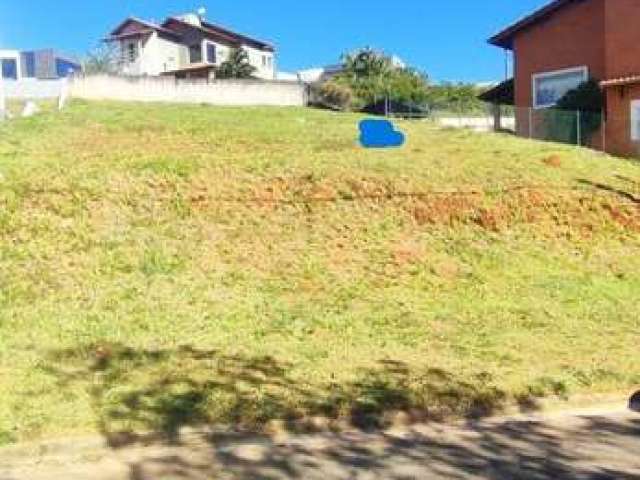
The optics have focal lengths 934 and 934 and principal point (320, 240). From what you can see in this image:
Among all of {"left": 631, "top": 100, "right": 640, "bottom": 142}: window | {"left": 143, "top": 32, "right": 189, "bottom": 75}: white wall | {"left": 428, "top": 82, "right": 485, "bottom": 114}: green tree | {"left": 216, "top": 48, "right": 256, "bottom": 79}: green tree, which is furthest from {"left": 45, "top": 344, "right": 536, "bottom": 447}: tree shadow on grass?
{"left": 143, "top": 32, "right": 189, "bottom": 75}: white wall

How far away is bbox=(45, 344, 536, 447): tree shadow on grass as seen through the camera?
6.23 metres

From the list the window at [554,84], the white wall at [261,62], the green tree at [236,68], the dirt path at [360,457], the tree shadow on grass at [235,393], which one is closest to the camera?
the dirt path at [360,457]

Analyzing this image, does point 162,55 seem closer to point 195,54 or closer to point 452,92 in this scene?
point 195,54

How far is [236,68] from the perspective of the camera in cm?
5834

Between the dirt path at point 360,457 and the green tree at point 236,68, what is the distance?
2084 inches

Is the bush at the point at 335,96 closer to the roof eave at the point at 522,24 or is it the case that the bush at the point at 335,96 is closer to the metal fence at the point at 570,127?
the roof eave at the point at 522,24

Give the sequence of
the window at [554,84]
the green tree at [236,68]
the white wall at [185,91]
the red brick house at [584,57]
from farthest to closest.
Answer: the green tree at [236,68]
the white wall at [185,91]
the window at [554,84]
the red brick house at [584,57]

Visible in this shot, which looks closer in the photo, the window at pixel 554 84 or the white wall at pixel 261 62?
the window at pixel 554 84

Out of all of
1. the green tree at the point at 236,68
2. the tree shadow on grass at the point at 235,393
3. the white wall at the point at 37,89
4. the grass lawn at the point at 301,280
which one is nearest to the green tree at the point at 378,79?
the green tree at the point at 236,68

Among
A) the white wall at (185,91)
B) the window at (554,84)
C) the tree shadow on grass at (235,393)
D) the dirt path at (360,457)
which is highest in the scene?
the white wall at (185,91)

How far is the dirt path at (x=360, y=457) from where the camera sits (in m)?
5.52

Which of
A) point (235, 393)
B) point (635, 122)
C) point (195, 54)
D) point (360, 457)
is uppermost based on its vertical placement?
point (195, 54)

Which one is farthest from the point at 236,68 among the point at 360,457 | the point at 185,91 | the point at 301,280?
the point at 360,457

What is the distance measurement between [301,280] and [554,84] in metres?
18.5
